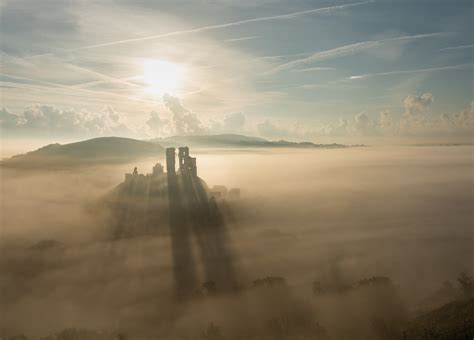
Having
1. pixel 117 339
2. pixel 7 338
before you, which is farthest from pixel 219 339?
pixel 7 338

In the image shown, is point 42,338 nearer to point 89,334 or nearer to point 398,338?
point 89,334

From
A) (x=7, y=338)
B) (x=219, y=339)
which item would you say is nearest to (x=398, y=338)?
(x=219, y=339)

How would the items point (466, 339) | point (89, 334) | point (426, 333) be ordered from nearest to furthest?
point (466, 339), point (426, 333), point (89, 334)

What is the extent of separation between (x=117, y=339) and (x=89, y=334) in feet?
52.6

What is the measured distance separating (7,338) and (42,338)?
78.2 ft

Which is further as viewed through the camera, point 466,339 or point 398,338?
point 398,338

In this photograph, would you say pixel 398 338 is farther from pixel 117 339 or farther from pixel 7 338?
pixel 7 338

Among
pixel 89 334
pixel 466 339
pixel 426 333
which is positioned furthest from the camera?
pixel 89 334

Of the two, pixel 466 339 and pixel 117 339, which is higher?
pixel 466 339

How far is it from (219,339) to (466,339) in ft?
408

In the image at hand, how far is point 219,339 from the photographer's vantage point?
648ft

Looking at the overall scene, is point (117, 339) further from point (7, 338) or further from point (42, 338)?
point (7, 338)

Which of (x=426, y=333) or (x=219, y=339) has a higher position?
(x=426, y=333)

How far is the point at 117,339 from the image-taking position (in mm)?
192125
